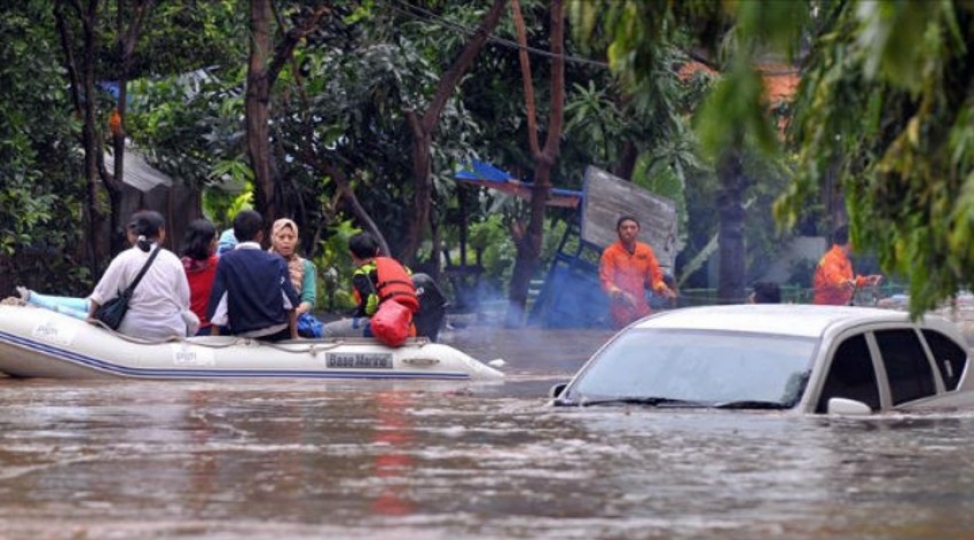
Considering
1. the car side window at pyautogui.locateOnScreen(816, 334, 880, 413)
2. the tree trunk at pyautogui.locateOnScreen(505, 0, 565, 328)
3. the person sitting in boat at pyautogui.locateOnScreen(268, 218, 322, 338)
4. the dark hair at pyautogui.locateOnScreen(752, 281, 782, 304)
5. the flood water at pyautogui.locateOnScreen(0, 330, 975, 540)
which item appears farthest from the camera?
the tree trunk at pyautogui.locateOnScreen(505, 0, 565, 328)

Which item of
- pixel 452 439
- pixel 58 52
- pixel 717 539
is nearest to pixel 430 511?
pixel 717 539

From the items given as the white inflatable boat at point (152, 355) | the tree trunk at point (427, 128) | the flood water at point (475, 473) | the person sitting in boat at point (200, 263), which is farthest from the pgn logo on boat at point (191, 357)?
the tree trunk at point (427, 128)

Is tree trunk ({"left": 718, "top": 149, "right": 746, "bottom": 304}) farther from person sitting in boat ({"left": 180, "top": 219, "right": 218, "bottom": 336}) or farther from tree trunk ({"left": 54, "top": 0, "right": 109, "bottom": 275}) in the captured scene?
person sitting in boat ({"left": 180, "top": 219, "right": 218, "bottom": 336})

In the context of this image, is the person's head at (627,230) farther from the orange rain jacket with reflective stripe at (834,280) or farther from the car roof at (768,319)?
the car roof at (768,319)

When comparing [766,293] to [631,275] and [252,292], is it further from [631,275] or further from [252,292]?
[252,292]

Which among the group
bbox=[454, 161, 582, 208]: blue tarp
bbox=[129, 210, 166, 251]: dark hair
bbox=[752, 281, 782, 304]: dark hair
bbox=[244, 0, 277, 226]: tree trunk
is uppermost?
bbox=[244, 0, 277, 226]: tree trunk

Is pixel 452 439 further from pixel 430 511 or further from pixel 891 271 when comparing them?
pixel 891 271

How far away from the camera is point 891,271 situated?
6.84 m

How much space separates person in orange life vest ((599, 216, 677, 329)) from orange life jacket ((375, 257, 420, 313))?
12.6 ft

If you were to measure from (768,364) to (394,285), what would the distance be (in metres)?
5.88

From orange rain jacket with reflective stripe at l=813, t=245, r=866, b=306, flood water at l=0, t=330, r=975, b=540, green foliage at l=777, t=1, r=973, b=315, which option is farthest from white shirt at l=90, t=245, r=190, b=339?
green foliage at l=777, t=1, r=973, b=315

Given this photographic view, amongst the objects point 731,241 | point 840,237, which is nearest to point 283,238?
point 840,237

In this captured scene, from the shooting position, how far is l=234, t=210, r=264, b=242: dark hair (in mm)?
16875

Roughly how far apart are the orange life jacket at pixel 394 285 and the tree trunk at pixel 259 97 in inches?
194
